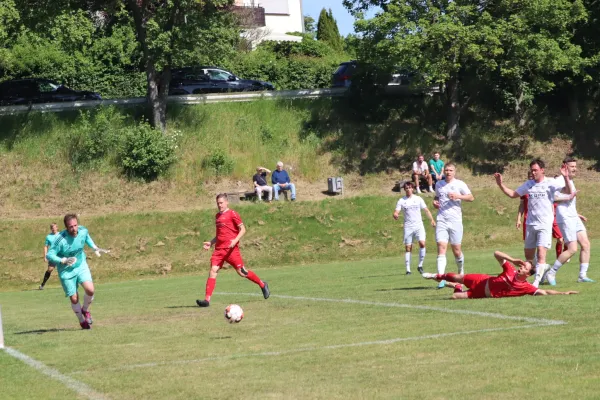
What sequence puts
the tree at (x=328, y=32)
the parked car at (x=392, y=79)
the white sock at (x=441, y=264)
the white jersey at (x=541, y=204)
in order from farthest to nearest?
1. the tree at (x=328, y=32)
2. the parked car at (x=392, y=79)
3. the white sock at (x=441, y=264)
4. the white jersey at (x=541, y=204)

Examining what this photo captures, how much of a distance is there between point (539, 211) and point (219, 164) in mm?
30935

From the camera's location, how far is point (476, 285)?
15570mm

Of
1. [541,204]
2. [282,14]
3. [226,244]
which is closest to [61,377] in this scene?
[226,244]

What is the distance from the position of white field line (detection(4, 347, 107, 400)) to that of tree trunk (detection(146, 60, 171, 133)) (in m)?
34.2

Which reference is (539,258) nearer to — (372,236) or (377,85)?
(372,236)

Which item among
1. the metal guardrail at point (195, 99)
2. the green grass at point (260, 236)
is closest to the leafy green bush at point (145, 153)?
the metal guardrail at point (195, 99)

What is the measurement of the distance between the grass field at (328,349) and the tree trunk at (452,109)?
32.2 m

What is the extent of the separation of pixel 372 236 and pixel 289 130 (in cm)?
1375

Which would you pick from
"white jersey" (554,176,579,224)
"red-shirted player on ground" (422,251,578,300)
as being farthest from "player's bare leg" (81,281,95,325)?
"white jersey" (554,176,579,224)

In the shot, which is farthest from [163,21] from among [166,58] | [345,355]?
[345,355]

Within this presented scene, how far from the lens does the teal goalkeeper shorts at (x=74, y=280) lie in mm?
15352

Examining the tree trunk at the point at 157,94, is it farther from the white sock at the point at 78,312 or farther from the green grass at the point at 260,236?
the white sock at the point at 78,312

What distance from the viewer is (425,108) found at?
5312 centimetres

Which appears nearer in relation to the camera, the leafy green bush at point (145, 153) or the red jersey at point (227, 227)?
the red jersey at point (227, 227)
